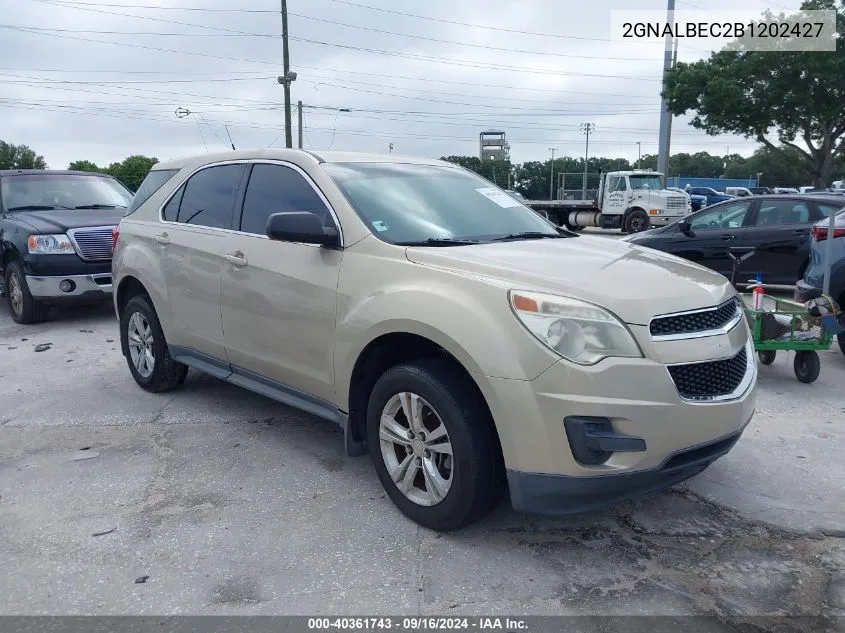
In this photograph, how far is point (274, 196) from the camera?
4484 mm

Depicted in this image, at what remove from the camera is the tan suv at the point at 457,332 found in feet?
9.71

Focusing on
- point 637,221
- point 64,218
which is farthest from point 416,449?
point 637,221

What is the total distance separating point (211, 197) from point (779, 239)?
778 cm

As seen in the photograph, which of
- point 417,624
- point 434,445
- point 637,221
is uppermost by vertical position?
point 637,221

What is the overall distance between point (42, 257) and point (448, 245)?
6459 mm

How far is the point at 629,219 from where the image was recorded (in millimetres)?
24328

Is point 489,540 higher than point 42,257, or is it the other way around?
point 42,257

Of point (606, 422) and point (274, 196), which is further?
point (274, 196)

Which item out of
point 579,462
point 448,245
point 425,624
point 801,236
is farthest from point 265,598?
point 801,236

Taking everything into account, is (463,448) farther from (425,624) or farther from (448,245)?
(448,245)

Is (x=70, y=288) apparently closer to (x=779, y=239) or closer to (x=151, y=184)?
(x=151, y=184)

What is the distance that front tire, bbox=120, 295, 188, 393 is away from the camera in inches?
218

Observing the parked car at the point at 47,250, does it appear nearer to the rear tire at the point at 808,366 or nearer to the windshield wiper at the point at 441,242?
the windshield wiper at the point at 441,242

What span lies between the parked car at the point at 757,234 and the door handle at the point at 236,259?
307 inches
